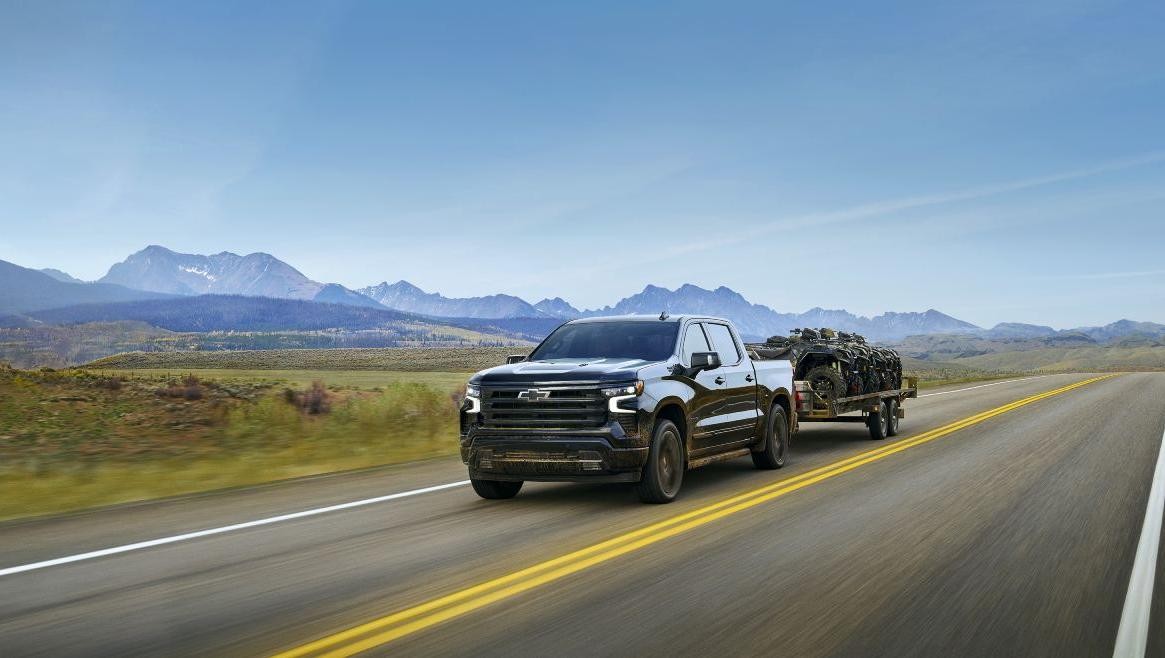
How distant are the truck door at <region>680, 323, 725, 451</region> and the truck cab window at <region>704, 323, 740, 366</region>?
42 centimetres

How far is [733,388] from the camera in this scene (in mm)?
11617

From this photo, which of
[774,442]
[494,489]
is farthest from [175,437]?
[774,442]

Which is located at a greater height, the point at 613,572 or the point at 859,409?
the point at 859,409

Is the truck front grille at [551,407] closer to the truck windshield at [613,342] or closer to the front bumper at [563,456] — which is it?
the front bumper at [563,456]

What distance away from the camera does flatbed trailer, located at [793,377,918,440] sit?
1622 centimetres

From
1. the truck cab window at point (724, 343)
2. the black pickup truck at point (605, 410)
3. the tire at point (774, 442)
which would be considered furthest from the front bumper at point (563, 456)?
the tire at point (774, 442)

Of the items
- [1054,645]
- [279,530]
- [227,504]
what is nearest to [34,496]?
[227,504]

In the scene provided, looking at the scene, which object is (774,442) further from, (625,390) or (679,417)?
A: (625,390)

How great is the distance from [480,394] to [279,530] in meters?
2.31

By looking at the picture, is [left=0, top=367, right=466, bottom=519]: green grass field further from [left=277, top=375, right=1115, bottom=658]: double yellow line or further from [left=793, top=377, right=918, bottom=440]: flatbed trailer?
[left=277, top=375, right=1115, bottom=658]: double yellow line

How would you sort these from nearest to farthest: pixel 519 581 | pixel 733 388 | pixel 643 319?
pixel 519 581 → pixel 643 319 → pixel 733 388

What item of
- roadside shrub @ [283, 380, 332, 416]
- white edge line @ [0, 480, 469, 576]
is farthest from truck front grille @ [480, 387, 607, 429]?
roadside shrub @ [283, 380, 332, 416]

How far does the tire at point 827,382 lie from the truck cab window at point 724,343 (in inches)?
182

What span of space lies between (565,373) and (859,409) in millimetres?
9376
